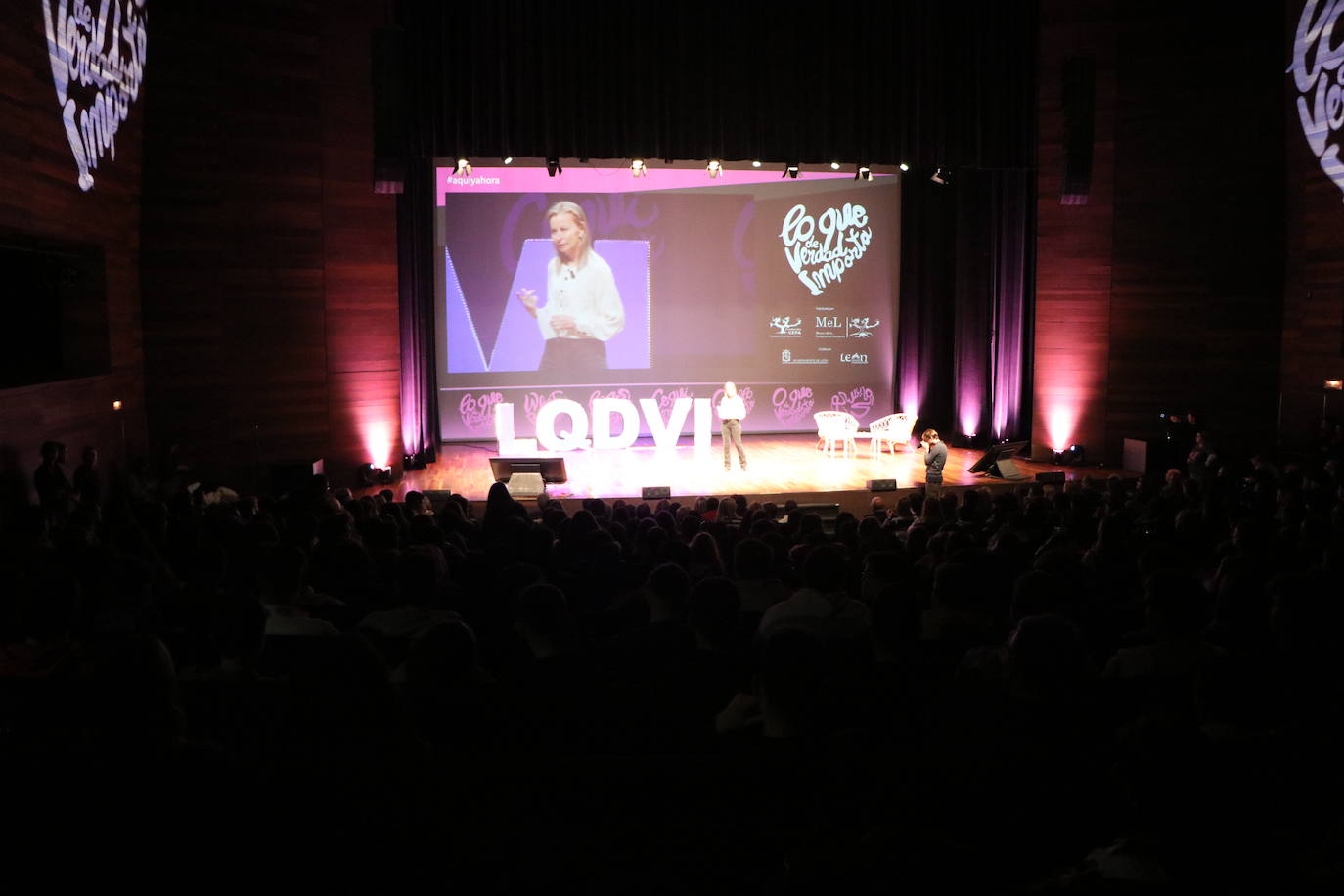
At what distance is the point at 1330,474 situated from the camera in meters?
8.75

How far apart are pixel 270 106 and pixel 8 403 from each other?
4774mm

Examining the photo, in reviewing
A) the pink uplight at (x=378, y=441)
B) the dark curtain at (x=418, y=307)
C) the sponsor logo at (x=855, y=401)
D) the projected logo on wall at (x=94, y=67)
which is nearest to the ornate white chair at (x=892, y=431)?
the sponsor logo at (x=855, y=401)

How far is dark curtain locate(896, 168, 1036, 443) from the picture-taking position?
15.6 m

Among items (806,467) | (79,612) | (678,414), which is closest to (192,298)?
(678,414)

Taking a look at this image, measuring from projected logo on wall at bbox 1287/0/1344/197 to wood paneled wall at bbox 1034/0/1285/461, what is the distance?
2.77 ft

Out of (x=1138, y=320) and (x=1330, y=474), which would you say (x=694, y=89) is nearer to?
(x=1138, y=320)

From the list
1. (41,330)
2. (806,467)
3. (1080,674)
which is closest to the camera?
(1080,674)

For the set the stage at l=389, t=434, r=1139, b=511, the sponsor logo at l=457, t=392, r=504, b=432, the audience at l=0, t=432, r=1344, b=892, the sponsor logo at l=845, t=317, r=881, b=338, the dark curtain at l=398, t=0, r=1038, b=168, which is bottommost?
the stage at l=389, t=434, r=1139, b=511

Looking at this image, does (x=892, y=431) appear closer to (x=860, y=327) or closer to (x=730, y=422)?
(x=860, y=327)

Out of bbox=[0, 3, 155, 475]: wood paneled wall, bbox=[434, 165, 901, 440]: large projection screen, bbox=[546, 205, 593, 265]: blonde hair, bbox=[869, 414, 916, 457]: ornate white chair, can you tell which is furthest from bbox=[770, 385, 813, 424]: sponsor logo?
bbox=[0, 3, 155, 475]: wood paneled wall

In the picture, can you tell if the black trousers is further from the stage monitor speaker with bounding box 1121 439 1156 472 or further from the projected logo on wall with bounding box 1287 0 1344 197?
the projected logo on wall with bounding box 1287 0 1344 197

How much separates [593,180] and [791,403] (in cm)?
455

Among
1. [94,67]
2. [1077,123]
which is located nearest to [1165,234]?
[1077,123]

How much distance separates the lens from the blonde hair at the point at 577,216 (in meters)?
15.9
